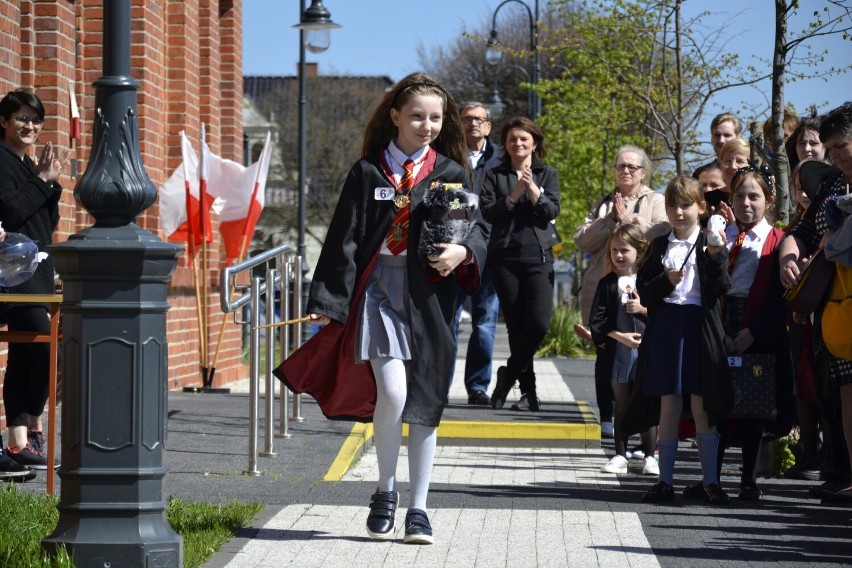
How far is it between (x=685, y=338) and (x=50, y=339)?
3100mm

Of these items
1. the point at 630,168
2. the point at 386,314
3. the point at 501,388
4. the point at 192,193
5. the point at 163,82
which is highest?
the point at 163,82

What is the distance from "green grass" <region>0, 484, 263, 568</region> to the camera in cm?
514

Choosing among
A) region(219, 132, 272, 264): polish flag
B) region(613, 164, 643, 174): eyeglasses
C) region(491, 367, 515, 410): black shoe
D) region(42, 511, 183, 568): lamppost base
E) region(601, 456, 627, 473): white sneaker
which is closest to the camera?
region(42, 511, 183, 568): lamppost base

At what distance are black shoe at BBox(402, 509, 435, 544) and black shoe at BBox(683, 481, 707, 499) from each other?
6.36 feet

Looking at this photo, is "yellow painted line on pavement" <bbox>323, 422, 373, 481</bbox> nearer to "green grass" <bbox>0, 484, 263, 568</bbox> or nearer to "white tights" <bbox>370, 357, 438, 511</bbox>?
"green grass" <bbox>0, 484, 263, 568</bbox>

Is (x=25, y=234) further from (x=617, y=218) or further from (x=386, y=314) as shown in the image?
(x=617, y=218)

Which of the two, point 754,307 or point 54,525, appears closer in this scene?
point 54,525

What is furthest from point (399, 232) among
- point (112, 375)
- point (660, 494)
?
point (660, 494)

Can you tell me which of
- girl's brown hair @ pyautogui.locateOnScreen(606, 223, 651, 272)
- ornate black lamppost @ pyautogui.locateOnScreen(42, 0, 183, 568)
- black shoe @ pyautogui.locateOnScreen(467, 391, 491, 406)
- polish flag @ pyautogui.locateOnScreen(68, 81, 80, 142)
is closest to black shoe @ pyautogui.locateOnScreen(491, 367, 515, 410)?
black shoe @ pyautogui.locateOnScreen(467, 391, 491, 406)

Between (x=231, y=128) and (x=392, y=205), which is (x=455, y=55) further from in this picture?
(x=392, y=205)

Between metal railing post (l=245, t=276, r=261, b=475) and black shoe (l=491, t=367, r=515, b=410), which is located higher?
metal railing post (l=245, t=276, r=261, b=475)

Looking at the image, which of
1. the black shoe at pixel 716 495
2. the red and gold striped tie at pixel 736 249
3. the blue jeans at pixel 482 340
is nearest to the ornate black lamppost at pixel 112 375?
the black shoe at pixel 716 495

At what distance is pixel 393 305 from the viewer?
6.23 m

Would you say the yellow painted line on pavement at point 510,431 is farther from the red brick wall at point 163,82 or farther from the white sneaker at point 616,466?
the red brick wall at point 163,82
